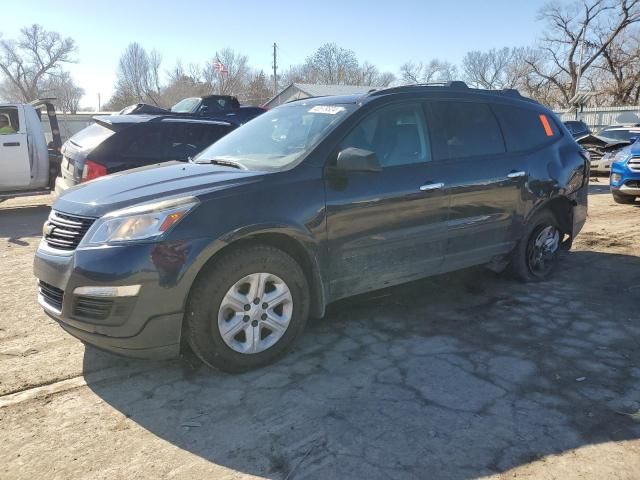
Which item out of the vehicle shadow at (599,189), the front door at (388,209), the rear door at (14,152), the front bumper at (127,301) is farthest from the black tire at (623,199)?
the rear door at (14,152)

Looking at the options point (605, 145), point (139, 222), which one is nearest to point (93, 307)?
point (139, 222)

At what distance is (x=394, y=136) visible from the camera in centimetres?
416

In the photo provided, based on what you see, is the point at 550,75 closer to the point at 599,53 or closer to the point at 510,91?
the point at 599,53

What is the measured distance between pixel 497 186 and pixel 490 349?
158 centimetres

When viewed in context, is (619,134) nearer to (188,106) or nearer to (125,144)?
(188,106)

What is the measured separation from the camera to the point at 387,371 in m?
3.50

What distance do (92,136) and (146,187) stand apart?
4457mm

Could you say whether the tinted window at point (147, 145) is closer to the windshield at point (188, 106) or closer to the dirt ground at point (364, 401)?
the dirt ground at point (364, 401)

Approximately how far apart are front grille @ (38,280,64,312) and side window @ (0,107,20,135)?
787cm

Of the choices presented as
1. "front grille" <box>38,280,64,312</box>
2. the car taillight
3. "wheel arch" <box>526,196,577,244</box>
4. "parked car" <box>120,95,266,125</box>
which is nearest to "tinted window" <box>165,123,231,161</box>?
the car taillight

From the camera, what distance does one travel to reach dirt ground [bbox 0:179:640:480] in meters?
2.58

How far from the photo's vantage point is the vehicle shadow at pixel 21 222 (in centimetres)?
793

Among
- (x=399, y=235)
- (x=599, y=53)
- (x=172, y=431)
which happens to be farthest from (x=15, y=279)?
(x=599, y=53)

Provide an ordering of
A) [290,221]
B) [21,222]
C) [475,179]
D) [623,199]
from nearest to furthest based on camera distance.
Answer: [290,221] < [475,179] < [21,222] < [623,199]
